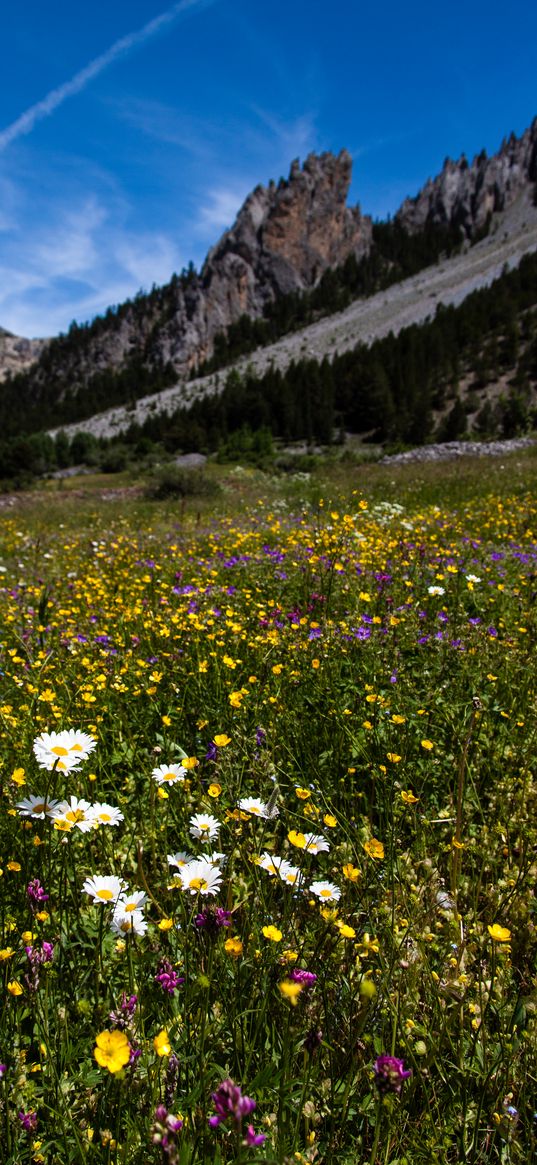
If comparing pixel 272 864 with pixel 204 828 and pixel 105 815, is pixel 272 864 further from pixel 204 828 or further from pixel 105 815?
pixel 105 815

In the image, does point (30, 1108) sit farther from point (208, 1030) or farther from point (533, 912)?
point (533, 912)

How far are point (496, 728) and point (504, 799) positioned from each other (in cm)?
56

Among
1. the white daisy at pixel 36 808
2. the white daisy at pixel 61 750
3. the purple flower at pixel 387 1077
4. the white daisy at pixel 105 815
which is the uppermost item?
the white daisy at pixel 61 750

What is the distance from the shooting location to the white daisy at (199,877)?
56.2 inches

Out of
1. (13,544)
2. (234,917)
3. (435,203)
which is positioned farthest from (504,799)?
(435,203)

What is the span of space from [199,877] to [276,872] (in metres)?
0.24

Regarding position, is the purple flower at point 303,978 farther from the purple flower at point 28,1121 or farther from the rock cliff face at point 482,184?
the rock cliff face at point 482,184

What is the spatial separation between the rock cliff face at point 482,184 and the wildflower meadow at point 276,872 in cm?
15694

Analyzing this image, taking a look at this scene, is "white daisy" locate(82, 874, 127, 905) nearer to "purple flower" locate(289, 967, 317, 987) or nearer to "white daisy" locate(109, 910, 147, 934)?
"white daisy" locate(109, 910, 147, 934)

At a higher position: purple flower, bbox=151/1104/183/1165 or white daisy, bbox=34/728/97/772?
white daisy, bbox=34/728/97/772

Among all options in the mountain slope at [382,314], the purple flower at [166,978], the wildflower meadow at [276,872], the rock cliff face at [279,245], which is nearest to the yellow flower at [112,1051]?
the wildflower meadow at [276,872]

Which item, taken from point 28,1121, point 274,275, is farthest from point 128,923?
point 274,275

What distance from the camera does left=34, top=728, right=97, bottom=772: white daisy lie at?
5.11ft

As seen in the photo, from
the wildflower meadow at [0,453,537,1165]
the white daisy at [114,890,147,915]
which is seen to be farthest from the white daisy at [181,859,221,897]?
the white daisy at [114,890,147,915]
